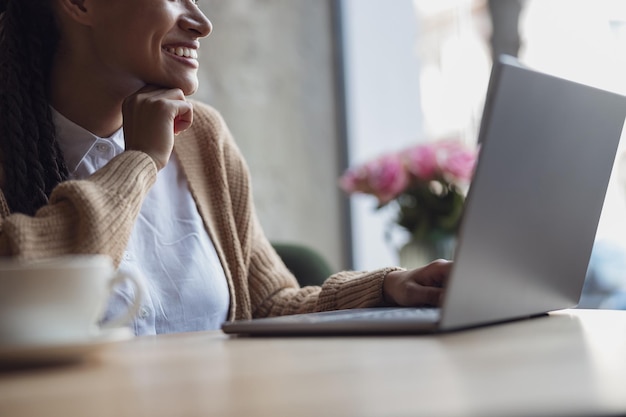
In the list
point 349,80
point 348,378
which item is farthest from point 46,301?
point 349,80

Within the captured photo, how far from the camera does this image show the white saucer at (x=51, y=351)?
61cm

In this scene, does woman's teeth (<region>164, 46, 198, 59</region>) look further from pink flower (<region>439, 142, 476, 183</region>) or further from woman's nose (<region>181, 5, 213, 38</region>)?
pink flower (<region>439, 142, 476, 183</region>)

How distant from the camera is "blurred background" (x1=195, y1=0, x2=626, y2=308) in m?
2.98

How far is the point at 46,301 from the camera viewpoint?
24.8 inches

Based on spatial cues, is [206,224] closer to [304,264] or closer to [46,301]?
[304,264]

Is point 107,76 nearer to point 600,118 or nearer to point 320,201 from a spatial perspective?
point 600,118

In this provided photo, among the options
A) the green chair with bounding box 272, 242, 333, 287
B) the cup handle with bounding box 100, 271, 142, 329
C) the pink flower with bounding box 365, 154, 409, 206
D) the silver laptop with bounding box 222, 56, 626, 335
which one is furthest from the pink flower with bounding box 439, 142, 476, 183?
the cup handle with bounding box 100, 271, 142, 329

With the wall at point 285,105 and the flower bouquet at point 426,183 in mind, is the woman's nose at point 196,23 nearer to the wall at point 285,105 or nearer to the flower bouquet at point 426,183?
the flower bouquet at point 426,183

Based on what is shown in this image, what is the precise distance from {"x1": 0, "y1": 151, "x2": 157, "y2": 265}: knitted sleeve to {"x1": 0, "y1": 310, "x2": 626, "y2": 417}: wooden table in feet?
0.71

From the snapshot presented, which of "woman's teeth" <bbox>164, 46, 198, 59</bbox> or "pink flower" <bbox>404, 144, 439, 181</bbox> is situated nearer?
"woman's teeth" <bbox>164, 46, 198, 59</bbox>

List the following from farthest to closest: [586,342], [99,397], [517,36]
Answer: [517,36] < [586,342] < [99,397]

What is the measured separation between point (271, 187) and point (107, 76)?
194cm

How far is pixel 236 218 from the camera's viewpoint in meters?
1.57

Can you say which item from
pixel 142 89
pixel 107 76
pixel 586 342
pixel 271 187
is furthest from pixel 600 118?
pixel 271 187
